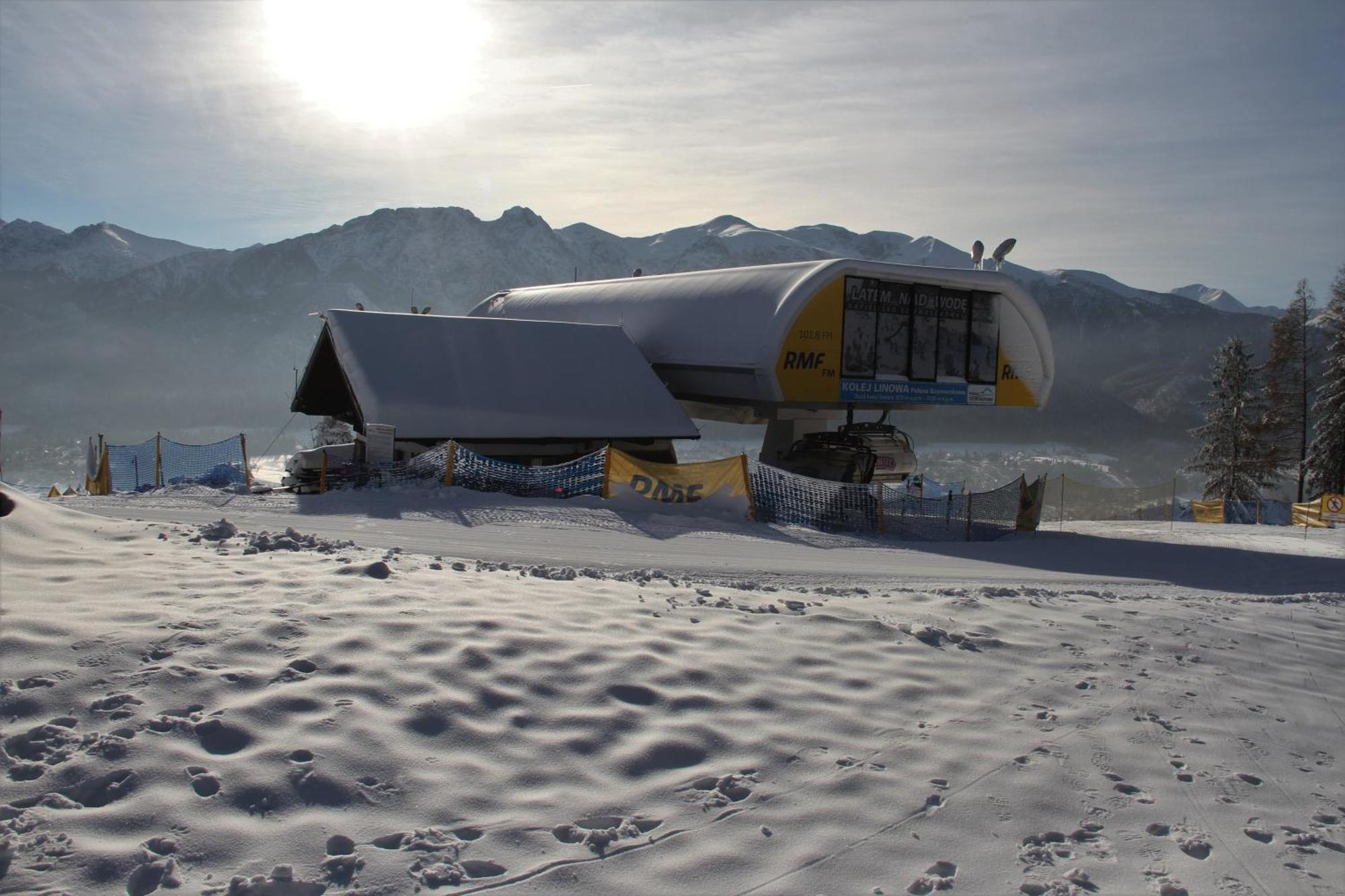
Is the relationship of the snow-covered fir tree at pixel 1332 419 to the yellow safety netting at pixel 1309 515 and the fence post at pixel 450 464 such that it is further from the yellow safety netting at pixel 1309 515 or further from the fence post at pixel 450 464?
the fence post at pixel 450 464

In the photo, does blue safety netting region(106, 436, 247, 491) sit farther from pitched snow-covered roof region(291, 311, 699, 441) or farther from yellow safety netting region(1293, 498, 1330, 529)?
→ yellow safety netting region(1293, 498, 1330, 529)

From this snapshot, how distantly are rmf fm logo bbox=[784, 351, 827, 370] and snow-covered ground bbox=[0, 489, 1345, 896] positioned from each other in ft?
48.8

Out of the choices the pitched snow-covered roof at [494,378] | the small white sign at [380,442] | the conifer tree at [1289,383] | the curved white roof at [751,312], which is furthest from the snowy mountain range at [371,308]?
the small white sign at [380,442]

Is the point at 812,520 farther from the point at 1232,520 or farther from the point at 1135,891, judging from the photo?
the point at 1232,520

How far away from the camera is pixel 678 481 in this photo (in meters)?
17.2

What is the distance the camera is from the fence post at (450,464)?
17125mm

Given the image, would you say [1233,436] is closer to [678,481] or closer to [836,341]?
[836,341]

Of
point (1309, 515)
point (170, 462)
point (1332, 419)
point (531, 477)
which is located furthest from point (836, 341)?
point (1332, 419)

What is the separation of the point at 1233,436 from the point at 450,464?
1765 inches

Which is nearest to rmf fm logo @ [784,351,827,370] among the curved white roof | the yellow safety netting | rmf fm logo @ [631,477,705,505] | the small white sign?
the curved white roof

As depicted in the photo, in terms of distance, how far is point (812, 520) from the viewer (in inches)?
721

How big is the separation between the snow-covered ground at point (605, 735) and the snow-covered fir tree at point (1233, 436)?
43.9 m

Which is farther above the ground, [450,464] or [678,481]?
[450,464]

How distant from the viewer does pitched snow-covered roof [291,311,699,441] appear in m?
20.7
